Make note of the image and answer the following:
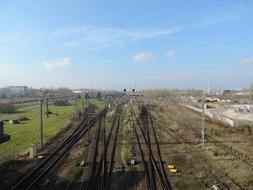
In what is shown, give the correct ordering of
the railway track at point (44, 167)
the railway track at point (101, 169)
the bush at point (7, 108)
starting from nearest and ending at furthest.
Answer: the railway track at point (101, 169) < the railway track at point (44, 167) < the bush at point (7, 108)

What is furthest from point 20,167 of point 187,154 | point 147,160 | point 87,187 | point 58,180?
point 187,154

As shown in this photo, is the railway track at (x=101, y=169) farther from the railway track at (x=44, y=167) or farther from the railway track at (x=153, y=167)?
the railway track at (x=44, y=167)

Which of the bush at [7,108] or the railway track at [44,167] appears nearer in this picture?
the railway track at [44,167]

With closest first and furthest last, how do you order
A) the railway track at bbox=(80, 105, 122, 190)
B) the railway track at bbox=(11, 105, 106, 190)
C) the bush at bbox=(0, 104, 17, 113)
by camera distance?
1. the railway track at bbox=(80, 105, 122, 190)
2. the railway track at bbox=(11, 105, 106, 190)
3. the bush at bbox=(0, 104, 17, 113)

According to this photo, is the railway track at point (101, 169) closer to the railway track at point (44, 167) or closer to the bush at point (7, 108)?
the railway track at point (44, 167)

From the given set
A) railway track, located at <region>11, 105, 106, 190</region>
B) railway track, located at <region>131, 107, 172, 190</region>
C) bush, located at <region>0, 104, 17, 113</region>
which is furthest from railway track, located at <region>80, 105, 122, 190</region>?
bush, located at <region>0, 104, 17, 113</region>

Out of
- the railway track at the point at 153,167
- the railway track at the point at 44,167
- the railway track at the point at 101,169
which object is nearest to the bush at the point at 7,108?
the railway track at the point at 44,167

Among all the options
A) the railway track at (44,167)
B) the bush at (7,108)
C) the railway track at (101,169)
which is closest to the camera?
the railway track at (101,169)

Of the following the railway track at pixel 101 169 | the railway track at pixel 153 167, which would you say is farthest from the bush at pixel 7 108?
the railway track at pixel 153 167

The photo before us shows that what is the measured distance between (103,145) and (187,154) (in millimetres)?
6932

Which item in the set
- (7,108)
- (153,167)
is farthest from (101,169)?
(7,108)

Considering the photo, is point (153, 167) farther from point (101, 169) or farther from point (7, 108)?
point (7, 108)

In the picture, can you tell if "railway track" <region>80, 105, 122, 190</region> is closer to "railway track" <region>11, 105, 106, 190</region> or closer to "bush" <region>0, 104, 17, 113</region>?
"railway track" <region>11, 105, 106, 190</region>

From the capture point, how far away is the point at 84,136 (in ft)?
87.5
